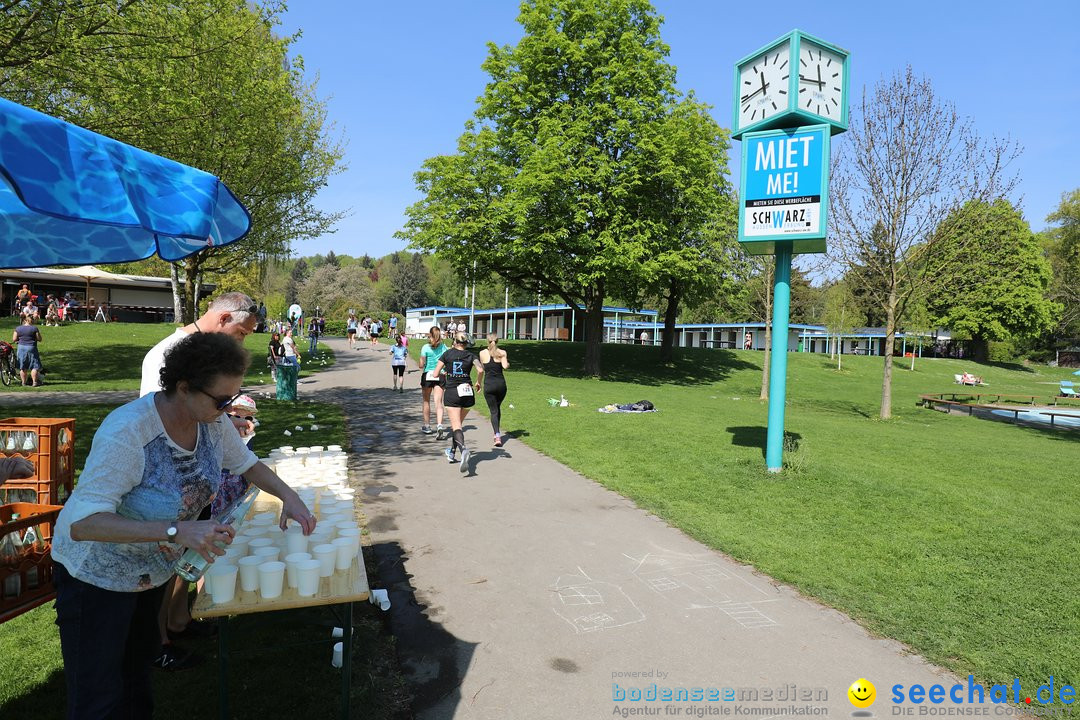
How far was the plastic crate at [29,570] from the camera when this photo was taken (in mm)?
2620

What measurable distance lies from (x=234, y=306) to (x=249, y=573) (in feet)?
5.33

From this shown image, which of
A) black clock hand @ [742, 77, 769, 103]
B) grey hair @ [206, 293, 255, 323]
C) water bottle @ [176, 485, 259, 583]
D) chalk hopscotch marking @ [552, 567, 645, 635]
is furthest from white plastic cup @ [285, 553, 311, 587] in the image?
black clock hand @ [742, 77, 769, 103]

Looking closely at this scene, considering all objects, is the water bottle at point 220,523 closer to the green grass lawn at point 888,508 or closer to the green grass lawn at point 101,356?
the green grass lawn at point 888,508

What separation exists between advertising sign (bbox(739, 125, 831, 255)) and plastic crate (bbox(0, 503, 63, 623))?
26.5 ft

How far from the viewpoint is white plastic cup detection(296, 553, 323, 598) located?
8.84 feet

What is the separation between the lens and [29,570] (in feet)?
9.21

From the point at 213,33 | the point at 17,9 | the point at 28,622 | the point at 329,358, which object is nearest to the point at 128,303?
the point at 329,358

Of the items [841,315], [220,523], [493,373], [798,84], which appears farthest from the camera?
[841,315]

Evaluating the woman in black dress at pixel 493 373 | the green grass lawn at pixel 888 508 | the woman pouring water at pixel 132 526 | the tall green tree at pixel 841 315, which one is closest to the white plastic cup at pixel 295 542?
the woman pouring water at pixel 132 526

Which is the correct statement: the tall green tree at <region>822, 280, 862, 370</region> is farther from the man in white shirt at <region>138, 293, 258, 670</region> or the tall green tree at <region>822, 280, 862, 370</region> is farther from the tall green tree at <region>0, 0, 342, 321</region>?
the man in white shirt at <region>138, 293, 258, 670</region>

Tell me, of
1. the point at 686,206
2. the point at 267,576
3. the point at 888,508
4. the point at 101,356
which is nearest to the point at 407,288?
the point at 101,356

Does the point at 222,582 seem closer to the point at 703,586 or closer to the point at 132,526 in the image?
the point at 132,526

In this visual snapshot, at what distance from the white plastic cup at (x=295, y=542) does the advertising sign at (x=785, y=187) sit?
7.27 meters

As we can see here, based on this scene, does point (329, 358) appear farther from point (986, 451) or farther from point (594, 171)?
point (986, 451)
